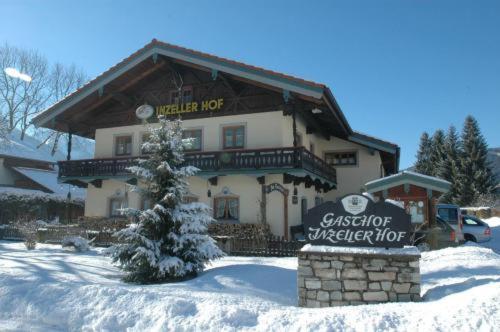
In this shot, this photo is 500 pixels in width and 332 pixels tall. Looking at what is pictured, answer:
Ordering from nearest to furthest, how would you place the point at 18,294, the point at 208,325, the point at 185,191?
the point at 208,325
the point at 18,294
the point at 185,191

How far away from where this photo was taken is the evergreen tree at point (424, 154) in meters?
54.7

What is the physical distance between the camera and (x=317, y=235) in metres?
7.62

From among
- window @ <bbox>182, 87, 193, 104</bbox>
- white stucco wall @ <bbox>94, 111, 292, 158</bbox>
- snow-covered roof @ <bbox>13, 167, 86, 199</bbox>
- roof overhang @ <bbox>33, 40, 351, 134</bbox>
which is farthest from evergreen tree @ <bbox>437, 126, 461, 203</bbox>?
snow-covered roof @ <bbox>13, 167, 86, 199</bbox>

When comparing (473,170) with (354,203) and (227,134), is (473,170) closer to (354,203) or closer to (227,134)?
(227,134)

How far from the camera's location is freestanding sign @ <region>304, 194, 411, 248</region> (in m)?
7.32

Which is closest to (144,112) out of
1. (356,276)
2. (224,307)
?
(224,307)

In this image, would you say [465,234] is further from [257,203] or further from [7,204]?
[7,204]

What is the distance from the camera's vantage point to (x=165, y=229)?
10297mm

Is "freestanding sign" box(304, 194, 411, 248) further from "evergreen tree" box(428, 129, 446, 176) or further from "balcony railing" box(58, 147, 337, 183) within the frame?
"evergreen tree" box(428, 129, 446, 176)

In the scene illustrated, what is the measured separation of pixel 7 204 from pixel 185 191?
1952 centimetres

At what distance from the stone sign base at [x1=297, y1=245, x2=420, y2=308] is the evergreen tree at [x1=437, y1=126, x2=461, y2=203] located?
41.3 m

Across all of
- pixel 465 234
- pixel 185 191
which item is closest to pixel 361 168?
pixel 465 234

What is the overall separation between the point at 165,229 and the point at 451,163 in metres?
43.8

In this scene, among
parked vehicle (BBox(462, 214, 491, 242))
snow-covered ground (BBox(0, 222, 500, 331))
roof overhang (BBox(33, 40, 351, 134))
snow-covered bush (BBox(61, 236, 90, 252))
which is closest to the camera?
snow-covered ground (BBox(0, 222, 500, 331))
